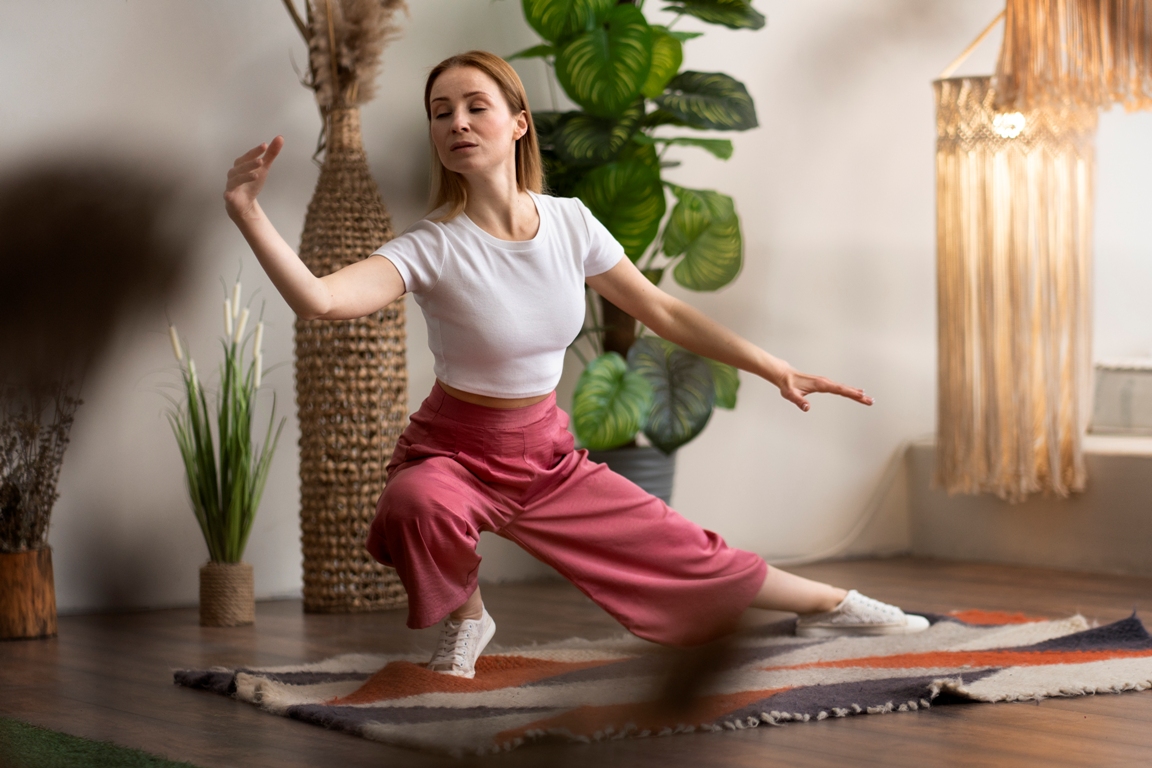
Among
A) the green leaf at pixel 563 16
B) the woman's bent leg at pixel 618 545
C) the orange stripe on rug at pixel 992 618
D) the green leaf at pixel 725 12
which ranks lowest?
the orange stripe on rug at pixel 992 618

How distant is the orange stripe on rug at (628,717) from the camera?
0.29 metres

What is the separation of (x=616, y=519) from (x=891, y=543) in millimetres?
1902

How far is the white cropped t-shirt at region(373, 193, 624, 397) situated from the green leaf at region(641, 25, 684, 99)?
3.48 ft

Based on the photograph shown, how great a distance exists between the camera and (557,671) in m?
1.70

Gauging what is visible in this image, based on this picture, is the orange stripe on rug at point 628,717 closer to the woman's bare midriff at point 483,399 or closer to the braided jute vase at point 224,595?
the woman's bare midriff at point 483,399

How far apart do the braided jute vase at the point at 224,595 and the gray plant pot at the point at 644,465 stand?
2.61 ft

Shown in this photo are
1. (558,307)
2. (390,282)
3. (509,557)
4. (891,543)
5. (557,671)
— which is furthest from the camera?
(891,543)

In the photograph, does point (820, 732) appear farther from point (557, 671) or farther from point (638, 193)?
point (638, 193)

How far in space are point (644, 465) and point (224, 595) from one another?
926 mm

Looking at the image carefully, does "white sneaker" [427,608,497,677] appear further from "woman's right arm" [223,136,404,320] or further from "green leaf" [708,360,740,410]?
"green leaf" [708,360,740,410]

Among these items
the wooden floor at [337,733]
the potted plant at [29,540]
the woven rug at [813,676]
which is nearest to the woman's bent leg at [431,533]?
the woven rug at [813,676]

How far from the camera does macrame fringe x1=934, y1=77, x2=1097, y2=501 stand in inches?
113

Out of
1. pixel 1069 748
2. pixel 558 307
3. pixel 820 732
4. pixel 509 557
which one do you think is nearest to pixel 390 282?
pixel 558 307

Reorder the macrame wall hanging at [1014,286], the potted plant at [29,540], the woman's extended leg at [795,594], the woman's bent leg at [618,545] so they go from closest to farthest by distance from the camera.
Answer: the woman's bent leg at [618,545]
the woman's extended leg at [795,594]
the potted plant at [29,540]
the macrame wall hanging at [1014,286]
